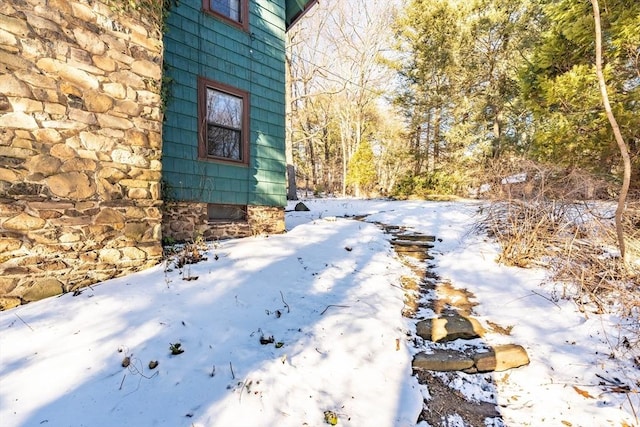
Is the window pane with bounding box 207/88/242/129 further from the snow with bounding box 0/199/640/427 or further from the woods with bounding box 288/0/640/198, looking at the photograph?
the woods with bounding box 288/0/640/198

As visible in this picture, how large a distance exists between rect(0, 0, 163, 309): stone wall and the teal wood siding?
1231 millimetres

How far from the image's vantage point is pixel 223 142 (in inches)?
242

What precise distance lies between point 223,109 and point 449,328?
5.61 metres

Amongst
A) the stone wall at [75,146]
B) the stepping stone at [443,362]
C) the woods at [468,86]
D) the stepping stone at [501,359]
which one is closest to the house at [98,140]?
the stone wall at [75,146]

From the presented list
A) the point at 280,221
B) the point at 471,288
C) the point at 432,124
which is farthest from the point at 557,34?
the point at 432,124

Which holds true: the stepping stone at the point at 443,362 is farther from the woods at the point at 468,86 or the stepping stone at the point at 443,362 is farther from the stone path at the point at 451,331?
the woods at the point at 468,86

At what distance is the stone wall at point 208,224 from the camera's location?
5395 mm

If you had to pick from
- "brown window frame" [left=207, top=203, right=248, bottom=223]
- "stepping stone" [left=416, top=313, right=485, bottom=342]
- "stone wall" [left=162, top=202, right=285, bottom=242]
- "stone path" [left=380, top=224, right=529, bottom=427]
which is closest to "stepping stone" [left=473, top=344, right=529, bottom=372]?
"stone path" [left=380, top=224, right=529, bottom=427]

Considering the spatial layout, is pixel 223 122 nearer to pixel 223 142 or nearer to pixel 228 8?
pixel 223 142

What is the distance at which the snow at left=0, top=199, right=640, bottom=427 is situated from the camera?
210 centimetres

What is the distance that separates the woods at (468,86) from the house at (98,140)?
5480mm

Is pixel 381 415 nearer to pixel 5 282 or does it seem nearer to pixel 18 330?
pixel 18 330

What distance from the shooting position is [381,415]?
2273 millimetres

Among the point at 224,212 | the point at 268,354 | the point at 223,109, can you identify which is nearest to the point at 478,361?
the point at 268,354
